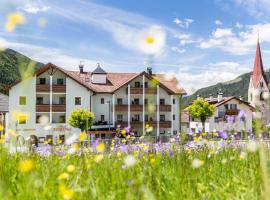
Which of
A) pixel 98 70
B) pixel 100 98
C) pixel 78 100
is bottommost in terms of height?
pixel 78 100

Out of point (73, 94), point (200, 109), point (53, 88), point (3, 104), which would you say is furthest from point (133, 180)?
point (200, 109)

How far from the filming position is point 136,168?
4242mm

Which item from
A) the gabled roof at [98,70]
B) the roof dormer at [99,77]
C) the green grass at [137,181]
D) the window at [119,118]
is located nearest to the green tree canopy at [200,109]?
the window at [119,118]

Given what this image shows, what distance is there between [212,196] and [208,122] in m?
73.5

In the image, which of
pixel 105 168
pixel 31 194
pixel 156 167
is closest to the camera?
pixel 31 194

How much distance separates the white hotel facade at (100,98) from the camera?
55588mm

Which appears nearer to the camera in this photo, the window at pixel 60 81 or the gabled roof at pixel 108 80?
the gabled roof at pixel 108 80

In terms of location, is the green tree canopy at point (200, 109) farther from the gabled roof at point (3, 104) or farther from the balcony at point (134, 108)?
the gabled roof at point (3, 104)

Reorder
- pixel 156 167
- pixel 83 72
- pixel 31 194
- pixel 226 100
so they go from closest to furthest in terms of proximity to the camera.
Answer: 1. pixel 31 194
2. pixel 156 167
3. pixel 83 72
4. pixel 226 100

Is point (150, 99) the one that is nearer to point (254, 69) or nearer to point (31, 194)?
point (31, 194)

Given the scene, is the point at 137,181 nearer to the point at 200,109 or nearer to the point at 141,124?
the point at 141,124

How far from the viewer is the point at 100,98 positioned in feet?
195

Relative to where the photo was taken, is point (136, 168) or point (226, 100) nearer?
point (136, 168)

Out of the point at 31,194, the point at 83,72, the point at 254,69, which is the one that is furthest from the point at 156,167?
the point at 254,69
